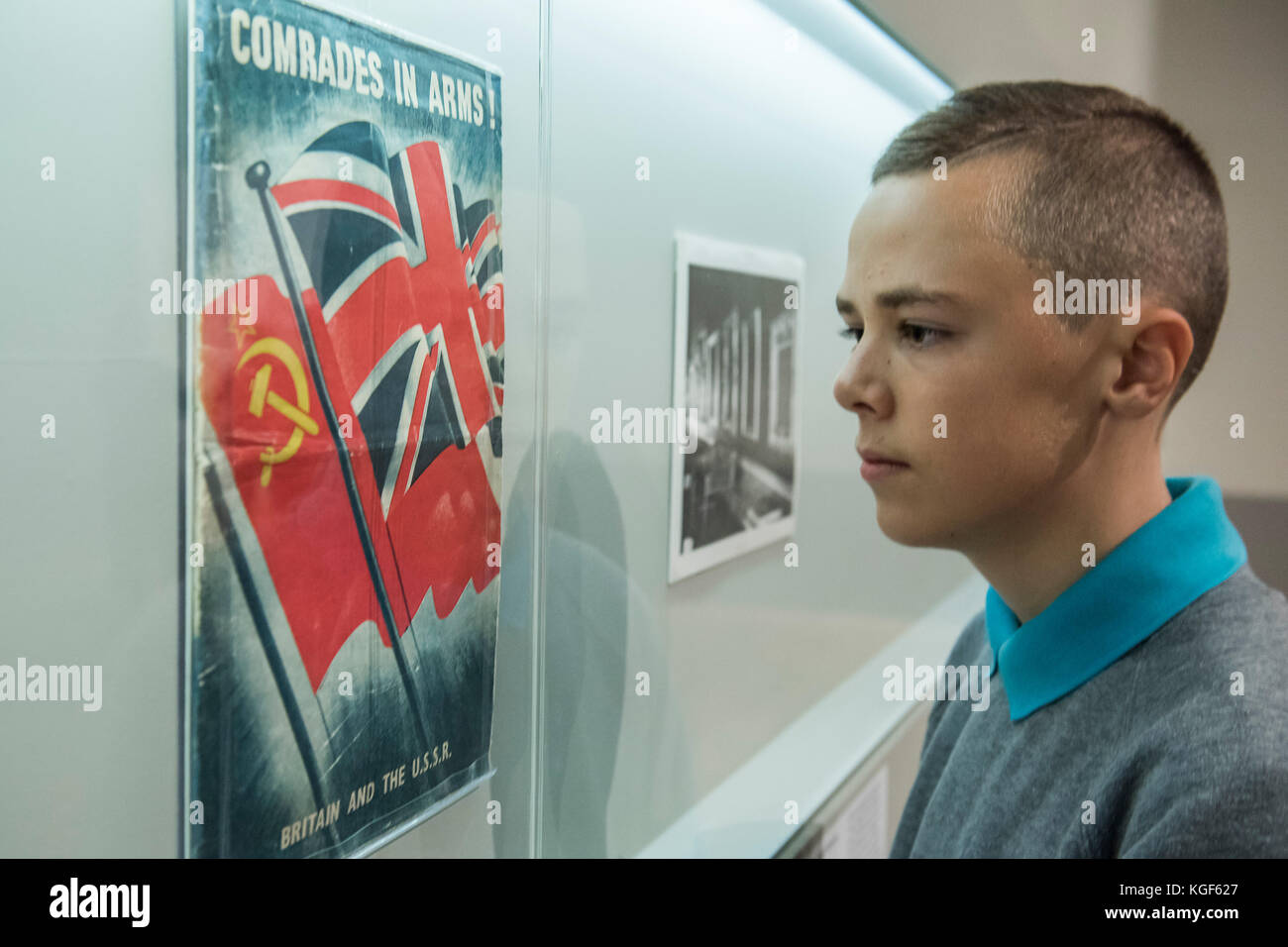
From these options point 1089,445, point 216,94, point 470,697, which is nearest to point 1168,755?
point 1089,445

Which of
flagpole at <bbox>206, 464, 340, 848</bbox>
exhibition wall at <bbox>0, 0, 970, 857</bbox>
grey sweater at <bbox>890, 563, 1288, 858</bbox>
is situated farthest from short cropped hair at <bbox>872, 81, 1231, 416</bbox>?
flagpole at <bbox>206, 464, 340, 848</bbox>

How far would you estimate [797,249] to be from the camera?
1.44 meters

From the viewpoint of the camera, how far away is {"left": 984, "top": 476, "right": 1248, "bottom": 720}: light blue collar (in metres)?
0.81

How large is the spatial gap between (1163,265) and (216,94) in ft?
2.45

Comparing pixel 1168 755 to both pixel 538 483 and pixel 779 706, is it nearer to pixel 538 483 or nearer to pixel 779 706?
Answer: pixel 538 483

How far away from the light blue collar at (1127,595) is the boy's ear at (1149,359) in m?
0.10

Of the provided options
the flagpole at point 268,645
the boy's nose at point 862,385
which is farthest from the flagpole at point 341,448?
the boy's nose at point 862,385

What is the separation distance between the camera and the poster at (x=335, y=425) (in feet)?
2.11

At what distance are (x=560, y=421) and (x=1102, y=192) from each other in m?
0.55

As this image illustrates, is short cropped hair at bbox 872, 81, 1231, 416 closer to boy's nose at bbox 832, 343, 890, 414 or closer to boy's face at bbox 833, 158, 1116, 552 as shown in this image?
boy's face at bbox 833, 158, 1116, 552

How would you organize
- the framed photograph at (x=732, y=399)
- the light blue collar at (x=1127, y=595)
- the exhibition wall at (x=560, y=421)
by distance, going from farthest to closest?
the framed photograph at (x=732, y=399)
the light blue collar at (x=1127, y=595)
the exhibition wall at (x=560, y=421)

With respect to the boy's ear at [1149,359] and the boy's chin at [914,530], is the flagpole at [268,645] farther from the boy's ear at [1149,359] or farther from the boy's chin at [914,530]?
the boy's ear at [1149,359]

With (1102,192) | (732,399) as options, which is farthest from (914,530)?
(732,399)

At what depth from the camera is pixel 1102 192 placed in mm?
832
